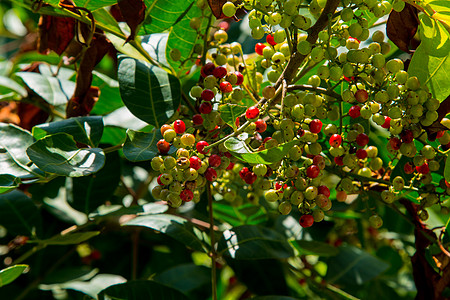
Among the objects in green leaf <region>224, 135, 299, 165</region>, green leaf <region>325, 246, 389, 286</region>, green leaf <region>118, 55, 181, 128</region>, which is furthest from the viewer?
green leaf <region>325, 246, 389, 286</region>

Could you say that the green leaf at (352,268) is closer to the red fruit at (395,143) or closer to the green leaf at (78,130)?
the red fruit at (395,143)

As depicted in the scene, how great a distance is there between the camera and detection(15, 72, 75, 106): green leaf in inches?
52.3

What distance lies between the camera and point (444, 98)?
2.92ft

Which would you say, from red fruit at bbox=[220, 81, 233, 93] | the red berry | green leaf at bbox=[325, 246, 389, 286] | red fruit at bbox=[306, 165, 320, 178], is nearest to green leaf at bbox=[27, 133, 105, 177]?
red fruit at bbox=[220, 81, 233, 93]

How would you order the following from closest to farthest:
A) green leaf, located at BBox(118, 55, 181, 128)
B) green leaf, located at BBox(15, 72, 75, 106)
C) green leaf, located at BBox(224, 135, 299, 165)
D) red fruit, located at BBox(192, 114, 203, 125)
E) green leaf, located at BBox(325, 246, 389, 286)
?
green leaf, located at BBox(224, 135, 299, 165)
red fruit, located at BBox(192, 114, 203, 125)
green leaf, located at BBox(118, 55, 181, 128)
green leaf, located at BBox(15, 72, 75, 106)
green leaf, located at BBox(325, 246, 389, 286)

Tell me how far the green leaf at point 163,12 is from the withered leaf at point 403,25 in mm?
441

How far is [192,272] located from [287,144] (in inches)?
40.4

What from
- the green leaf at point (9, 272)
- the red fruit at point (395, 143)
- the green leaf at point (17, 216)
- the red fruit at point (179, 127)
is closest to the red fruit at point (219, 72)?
the red fruit at point (179, 127)

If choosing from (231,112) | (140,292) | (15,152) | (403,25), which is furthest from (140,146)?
(403,25)

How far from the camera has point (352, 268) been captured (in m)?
1.62

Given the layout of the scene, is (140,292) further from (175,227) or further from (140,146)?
(140,146)

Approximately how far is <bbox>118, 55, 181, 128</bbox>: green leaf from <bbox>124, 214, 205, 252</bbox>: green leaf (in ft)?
0.90

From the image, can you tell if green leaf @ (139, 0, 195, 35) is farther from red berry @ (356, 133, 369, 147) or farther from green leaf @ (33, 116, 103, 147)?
red berry @ (356, 133, 369, 147)

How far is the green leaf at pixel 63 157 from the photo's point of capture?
0.88 m
